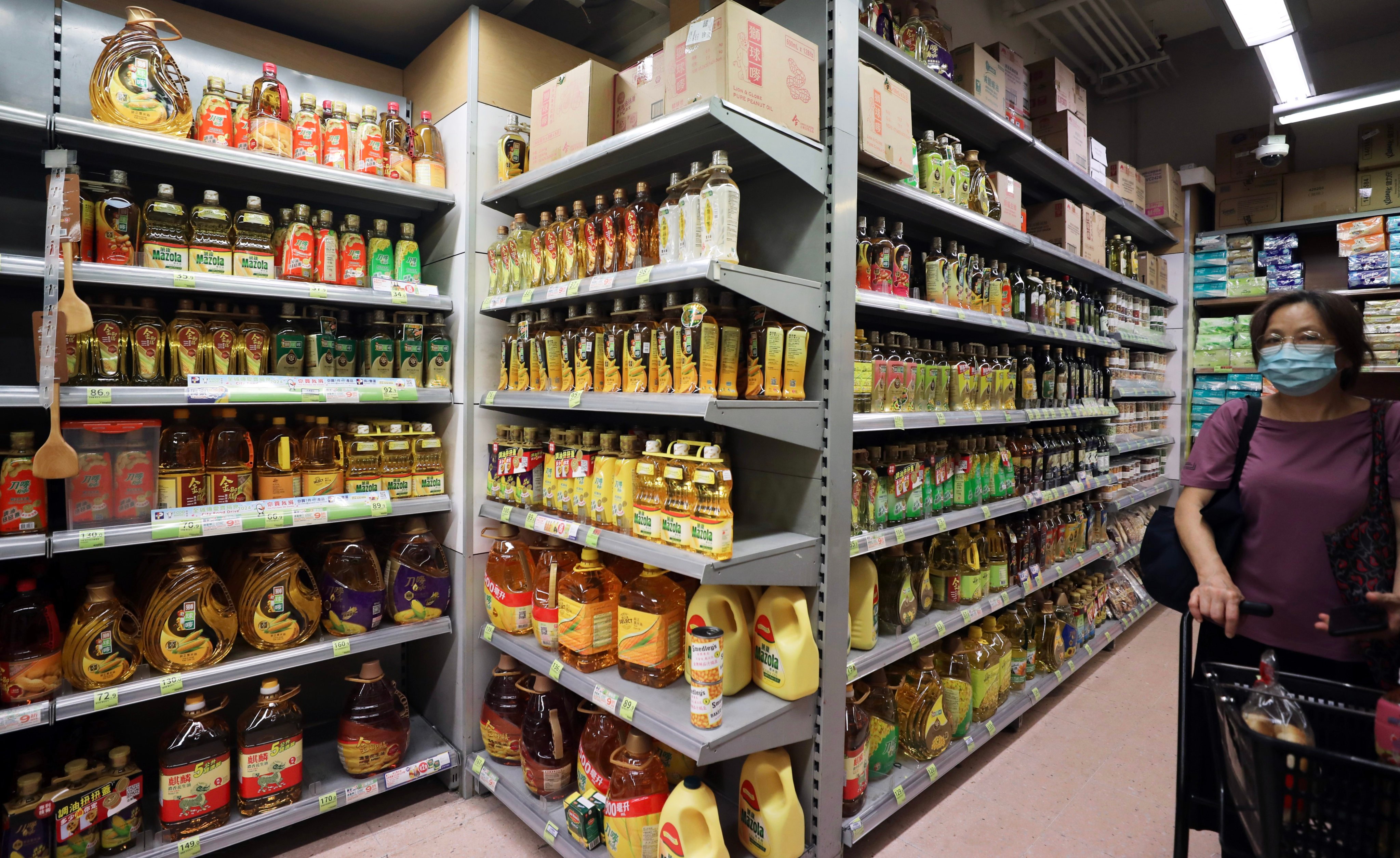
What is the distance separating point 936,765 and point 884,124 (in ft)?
7.18

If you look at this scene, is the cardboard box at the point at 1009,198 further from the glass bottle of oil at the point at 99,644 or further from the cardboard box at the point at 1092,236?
the glass bottle of oil at the point at 99,644

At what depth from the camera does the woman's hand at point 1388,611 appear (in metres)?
1.27

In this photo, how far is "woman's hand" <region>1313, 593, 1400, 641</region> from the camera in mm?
1269

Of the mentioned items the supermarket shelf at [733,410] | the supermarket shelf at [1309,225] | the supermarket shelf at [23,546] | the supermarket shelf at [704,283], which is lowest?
the supermarket shelf at [23,546]

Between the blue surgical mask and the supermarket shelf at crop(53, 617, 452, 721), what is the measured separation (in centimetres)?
262

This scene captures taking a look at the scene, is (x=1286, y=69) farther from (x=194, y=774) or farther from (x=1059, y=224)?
(x=194, y=774)

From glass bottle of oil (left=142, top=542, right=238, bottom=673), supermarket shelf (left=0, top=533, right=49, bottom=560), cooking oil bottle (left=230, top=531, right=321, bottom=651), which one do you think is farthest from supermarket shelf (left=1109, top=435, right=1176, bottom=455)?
supermarket shelf (left=0, top=533, right=49, bottom=560)

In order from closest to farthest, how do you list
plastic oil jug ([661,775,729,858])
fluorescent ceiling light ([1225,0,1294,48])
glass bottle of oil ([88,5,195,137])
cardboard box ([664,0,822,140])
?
cardboard box ([664,0,822,140]) → plastic oil jug ([661,775,729,858]) → glass bottle of oil ([88,5,195,137]) → fluorescent ceiling light ([1225,0,1294,48])

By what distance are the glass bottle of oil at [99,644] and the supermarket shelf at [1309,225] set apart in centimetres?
655

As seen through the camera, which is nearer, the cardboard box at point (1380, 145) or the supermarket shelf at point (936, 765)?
the supermarket shelf at point (936, 765)

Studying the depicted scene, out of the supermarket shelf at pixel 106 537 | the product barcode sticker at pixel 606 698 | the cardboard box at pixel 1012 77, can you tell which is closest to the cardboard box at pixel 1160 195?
the cardboard box at pixel 1012 77

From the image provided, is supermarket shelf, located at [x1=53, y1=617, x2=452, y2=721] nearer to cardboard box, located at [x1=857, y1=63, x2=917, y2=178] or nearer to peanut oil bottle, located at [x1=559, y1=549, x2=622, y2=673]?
peanut oil bottle, located at [x1=559, y1=549, x2=622, y2=673]

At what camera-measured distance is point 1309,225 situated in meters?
4.73

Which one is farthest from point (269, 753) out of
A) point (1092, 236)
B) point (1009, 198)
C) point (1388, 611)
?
point (1092, 236)
